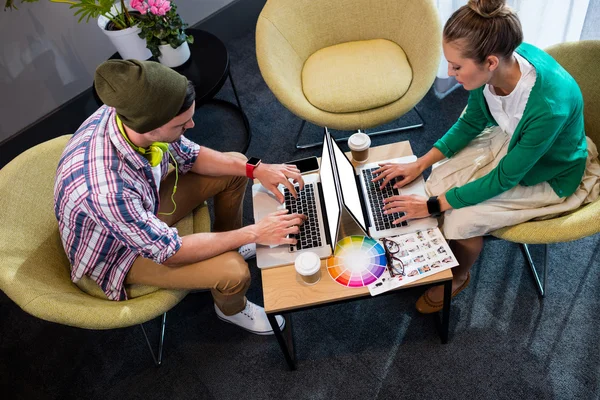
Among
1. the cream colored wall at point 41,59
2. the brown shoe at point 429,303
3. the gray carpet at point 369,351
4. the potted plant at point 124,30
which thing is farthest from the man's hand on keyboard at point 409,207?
the cream colored wall at point 41,59

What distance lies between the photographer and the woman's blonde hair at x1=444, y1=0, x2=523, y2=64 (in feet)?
4.83

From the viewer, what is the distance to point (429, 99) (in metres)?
3.07

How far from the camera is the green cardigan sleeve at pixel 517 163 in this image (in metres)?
1.56

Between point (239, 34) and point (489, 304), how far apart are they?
2.70 metres

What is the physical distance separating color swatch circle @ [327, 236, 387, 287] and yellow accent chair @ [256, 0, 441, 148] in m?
0.79

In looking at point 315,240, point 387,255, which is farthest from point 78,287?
point 387,255

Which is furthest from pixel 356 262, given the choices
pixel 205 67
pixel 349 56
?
pixel 205 67

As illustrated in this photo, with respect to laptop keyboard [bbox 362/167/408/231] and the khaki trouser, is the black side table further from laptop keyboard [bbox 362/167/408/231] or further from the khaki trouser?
laptop keyboard [bbox 362/167/408/231]

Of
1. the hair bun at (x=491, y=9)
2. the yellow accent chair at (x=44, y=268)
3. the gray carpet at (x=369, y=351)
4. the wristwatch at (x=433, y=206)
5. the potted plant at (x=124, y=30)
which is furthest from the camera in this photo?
the potted plant at (x=124, y=30)

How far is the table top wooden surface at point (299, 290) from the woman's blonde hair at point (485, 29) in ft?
2.29

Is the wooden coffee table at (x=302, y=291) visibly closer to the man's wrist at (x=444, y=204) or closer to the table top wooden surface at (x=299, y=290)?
the table top wooden surface at (x=299, y=290)

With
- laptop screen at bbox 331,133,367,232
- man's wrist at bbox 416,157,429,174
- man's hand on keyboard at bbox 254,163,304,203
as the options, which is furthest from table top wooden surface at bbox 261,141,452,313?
man's wrist at bbox 416,157,429,174

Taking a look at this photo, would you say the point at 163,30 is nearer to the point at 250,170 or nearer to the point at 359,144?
the point at 250,170

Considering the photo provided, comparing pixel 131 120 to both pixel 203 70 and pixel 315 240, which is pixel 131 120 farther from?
pixel 203 70
